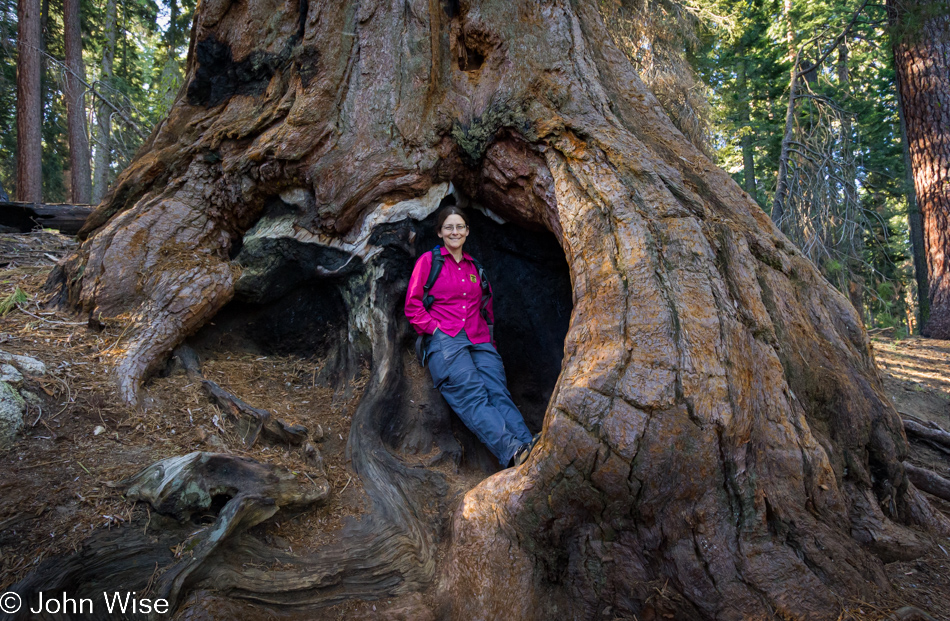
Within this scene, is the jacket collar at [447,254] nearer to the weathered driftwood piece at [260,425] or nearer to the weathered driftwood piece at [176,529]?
the weathered driftwood piece at [260,425]

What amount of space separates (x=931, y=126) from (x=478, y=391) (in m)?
9.86

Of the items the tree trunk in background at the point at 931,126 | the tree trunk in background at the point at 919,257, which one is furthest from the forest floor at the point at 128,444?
the tree trunk in background at the point at 919,257

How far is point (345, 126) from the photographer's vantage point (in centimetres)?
447

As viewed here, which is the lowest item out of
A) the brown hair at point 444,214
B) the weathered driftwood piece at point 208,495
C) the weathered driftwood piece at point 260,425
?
the weathered driftwood piece at point 208,495

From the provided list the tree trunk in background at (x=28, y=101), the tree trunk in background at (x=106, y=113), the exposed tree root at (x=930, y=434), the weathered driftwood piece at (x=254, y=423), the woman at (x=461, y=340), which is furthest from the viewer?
the tree trunk in background at (x=106, y=113)

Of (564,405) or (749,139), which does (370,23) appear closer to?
(564,405)

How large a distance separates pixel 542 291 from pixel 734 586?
2.94 metres

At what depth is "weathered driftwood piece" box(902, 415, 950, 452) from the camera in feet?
14.9

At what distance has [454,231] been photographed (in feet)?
14.2

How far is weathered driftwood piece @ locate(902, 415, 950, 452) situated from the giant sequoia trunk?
1.68 metres

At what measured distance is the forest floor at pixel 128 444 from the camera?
260cm

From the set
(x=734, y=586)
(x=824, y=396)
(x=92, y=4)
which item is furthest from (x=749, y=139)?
(x=92, y=4)

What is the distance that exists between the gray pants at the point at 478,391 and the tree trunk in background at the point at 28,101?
1029cm

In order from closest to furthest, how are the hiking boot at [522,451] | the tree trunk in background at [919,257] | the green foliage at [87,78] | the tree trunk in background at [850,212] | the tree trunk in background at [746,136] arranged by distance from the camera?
the hiking boot at [522,451] < the tree trunk in background at [850,212] < the tree trunk in background at [919,257] < the green foliage at [87,78] < the tree trunk in background at [746,136]
